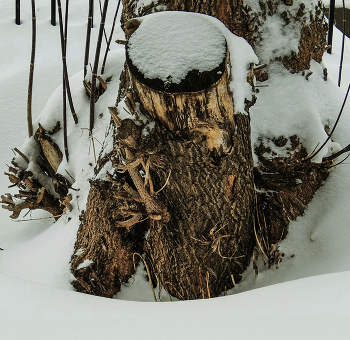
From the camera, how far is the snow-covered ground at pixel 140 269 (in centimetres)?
64

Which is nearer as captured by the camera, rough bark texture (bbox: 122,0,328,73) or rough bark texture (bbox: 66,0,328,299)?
rough bark texture (bbox: 66,0,328,299)

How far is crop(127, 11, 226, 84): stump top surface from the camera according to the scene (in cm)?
72

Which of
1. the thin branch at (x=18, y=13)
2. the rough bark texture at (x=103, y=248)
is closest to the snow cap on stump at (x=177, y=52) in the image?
the rough bark texture at (x=103, y=248)

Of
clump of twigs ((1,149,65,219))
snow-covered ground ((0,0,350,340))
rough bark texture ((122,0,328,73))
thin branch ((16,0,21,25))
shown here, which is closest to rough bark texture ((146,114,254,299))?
→ snow-covered ground ((0,0,350,340))

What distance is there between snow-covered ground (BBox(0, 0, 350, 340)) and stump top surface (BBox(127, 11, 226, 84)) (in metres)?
0.48

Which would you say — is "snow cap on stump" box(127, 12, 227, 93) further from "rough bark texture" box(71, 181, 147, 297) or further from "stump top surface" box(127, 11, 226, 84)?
"rough bark texture" box(71, 181, 147, 297)

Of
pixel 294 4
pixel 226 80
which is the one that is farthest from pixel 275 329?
pixel 294 4

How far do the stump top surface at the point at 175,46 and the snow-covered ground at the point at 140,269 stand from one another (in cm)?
48

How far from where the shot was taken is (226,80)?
2.48 feet

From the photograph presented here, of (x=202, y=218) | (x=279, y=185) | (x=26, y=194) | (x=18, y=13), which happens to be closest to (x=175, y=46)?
(x=202, y=218)

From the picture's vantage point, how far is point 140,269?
3.82 feet

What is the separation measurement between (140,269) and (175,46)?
0.77 metres

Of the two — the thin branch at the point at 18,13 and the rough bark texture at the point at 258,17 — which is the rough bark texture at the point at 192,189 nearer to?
the rough bark texture at the point at 258,17

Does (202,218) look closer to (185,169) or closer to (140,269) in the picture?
(185,169)
